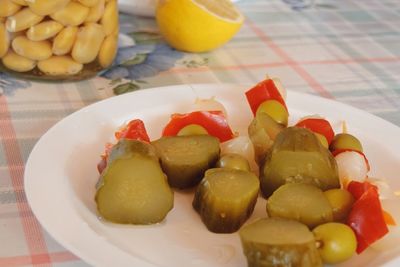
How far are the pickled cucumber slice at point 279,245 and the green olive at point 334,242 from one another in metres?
0.02

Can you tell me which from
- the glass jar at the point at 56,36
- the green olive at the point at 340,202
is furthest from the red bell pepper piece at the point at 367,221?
the glass jar at the point at 56,36

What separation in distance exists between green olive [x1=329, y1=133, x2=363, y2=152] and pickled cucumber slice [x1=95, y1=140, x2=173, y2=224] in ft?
0.62

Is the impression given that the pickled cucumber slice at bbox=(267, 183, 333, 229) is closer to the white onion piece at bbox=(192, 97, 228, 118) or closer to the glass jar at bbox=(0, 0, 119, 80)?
the white onion piece at bbox=(192, 97, 228, 118)

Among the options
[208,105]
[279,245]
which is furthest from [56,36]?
[279,245]

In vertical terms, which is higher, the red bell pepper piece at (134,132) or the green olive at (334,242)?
the green olive at (334,242)

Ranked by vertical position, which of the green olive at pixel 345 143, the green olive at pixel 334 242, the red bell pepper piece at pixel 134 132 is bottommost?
the red bell pepper piece at pixel 134 132

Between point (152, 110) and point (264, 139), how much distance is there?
0.47 ft

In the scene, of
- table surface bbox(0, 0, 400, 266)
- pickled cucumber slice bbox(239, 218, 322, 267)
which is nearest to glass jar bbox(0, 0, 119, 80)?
table surface bbox(0, 0, 400, 266)

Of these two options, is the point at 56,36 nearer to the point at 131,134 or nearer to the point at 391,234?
the point at 131,134

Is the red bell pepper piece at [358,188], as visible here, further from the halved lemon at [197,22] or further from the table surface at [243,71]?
the halved lemon at [197,22]

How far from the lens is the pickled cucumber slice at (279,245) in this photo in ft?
1.76

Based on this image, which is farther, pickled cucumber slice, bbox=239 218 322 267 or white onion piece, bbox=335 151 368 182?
white onion piece, bbox=335 151 368 182

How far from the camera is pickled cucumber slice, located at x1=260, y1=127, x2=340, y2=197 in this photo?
24.9 inches

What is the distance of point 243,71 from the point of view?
1022mm
